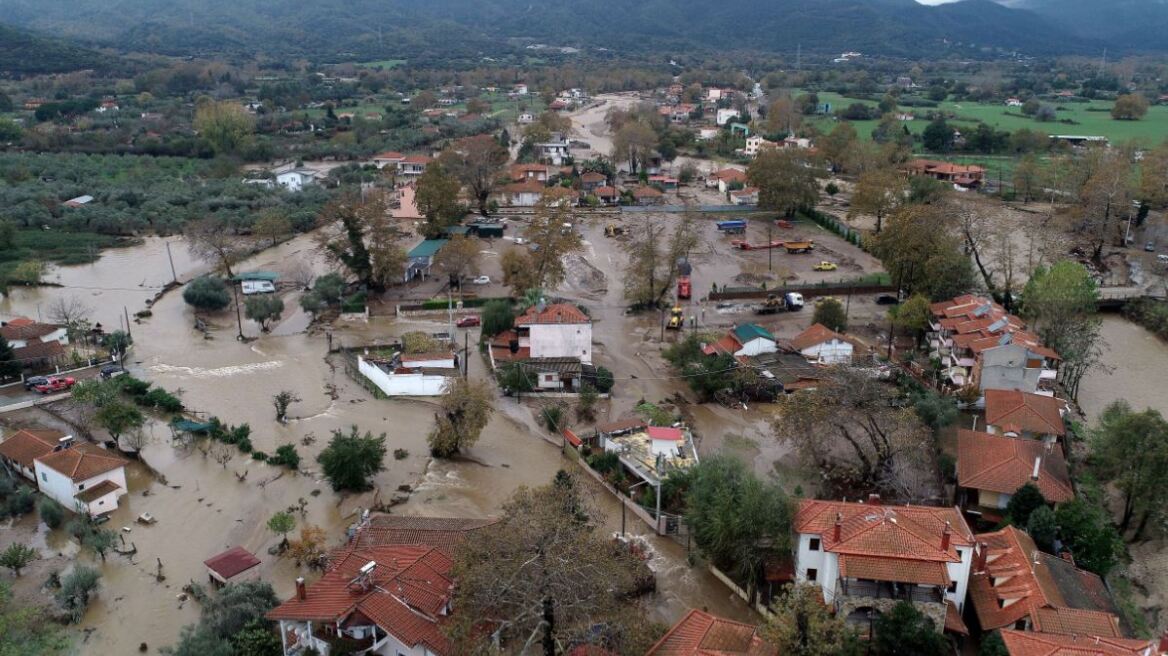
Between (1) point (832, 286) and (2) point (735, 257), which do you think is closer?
(1) point (832, 286)

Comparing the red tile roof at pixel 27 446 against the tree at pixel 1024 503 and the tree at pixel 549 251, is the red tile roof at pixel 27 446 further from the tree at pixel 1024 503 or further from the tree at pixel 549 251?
the tree at pixel 1024 503

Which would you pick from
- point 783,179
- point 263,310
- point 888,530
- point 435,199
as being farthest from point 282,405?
point 783,179

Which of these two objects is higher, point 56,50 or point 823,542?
point 56,50

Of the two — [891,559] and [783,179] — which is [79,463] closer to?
[891,559]

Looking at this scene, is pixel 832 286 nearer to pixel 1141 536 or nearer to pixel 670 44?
pixel 1141 536

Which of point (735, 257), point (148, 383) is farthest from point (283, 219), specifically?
point (735, 257)

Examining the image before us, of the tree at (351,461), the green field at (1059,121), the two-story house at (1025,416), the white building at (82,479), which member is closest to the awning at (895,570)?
the two-story house at (1025,416)

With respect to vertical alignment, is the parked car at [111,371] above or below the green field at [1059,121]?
above
